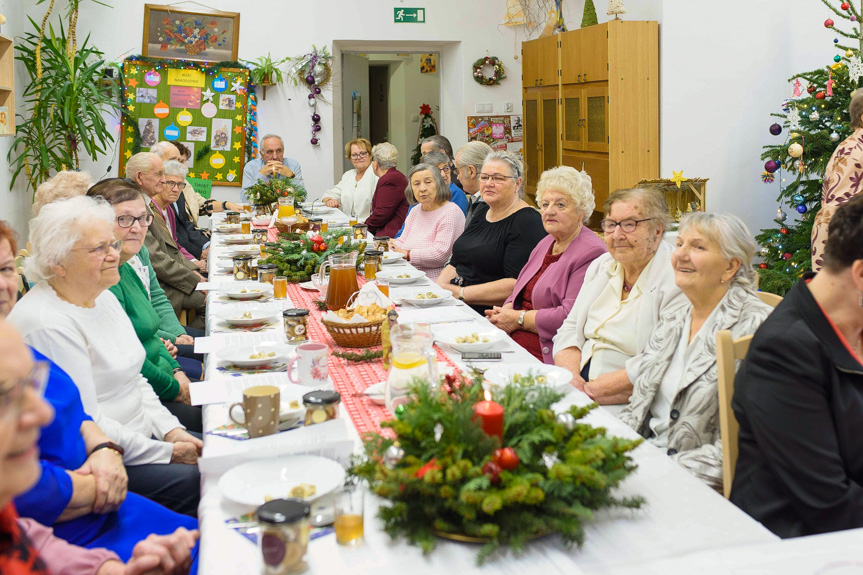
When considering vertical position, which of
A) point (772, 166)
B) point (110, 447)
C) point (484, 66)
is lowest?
point (110, 447)

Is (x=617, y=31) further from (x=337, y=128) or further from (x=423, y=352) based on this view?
(x=423, y=352)

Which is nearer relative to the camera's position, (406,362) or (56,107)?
(406,362)

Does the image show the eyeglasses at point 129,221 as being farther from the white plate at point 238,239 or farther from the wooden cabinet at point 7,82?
the wooden cabinet at point 7,82

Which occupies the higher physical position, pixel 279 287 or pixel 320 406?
pixel 279 287

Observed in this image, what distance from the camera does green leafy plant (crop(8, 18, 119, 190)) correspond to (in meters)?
6.66

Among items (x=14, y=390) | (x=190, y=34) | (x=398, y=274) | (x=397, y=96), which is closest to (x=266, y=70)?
(x=190, y=34)

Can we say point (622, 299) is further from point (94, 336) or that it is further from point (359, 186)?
point (359, 186)

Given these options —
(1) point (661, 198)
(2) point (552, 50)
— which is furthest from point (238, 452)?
(2) point (552, 50)

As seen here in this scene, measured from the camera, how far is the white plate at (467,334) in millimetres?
2420

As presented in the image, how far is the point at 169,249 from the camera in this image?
4.30 metres

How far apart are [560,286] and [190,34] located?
620 cm

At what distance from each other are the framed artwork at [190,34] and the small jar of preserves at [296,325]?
247 inches

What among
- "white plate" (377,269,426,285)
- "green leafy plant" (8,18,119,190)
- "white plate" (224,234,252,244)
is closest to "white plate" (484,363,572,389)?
"white plate" (377,269,426,285)

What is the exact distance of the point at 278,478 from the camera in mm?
1478
